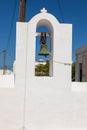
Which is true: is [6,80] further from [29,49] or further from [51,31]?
[51,31]

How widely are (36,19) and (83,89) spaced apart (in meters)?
2.26

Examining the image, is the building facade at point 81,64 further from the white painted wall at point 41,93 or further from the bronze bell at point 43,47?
the white painted wall at point 41,93

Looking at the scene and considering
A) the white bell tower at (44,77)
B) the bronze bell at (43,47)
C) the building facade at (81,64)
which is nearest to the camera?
the white bell tower at (44,77)

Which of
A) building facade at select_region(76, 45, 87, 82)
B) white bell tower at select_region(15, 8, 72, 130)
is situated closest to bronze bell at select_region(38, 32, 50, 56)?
white bell tower at select_region(15, 8, 72, 130)

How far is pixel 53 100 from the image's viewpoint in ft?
22.4

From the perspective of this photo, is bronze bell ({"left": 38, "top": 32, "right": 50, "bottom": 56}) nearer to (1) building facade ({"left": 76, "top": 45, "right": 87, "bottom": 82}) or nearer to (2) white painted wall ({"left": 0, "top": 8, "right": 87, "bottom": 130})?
(2) white painted wall ({"left": 0, "top": 8, "right": 87, "bottom": 130})

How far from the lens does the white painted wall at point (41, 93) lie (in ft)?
21.8

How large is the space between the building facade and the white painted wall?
776 centimetres

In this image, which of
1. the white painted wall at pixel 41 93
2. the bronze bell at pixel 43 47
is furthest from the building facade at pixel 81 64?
the white painted wall at pixel 41 93

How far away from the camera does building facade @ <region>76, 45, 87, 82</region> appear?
48.0 ft

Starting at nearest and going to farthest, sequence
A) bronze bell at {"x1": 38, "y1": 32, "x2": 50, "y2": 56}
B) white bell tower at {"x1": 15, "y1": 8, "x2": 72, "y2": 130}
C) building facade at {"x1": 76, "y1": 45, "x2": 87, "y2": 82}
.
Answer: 1. white bell tower at {"x1": 15, "y1": 8, "x2": 72, "y2": 130}
2. bronze bell at {"x1": 38, "y1": 32, "x2": 50, "y2": 56}
3. building facade at {"x1": 76, "y1": 45, "x2": 87, "y2": 82}

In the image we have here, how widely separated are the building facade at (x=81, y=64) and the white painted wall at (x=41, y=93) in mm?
7764

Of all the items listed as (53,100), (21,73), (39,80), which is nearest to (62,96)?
(53,100)

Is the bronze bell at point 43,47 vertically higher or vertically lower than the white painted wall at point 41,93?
higher
